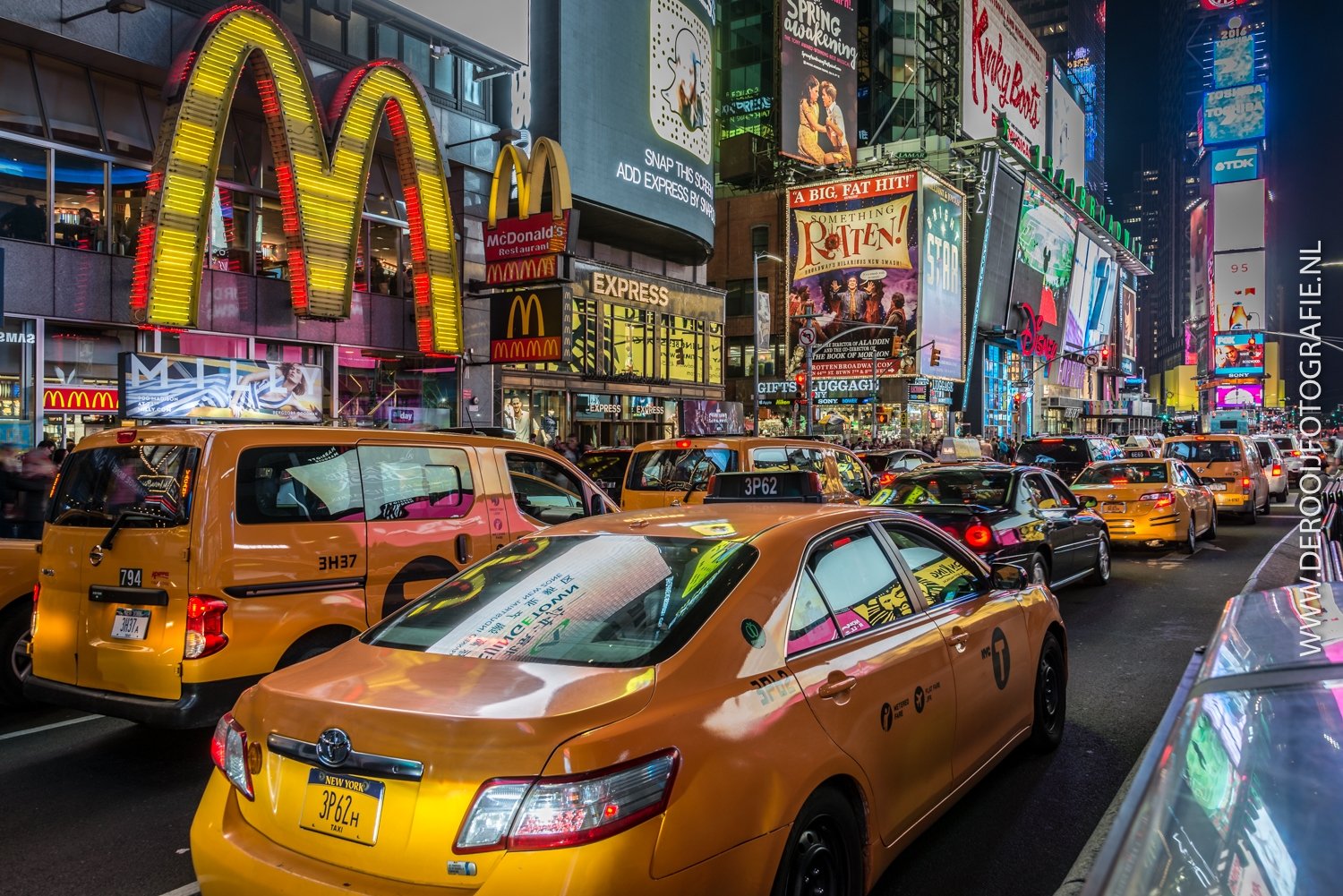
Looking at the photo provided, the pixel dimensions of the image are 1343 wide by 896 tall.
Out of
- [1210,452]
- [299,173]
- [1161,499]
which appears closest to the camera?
[1161,499]

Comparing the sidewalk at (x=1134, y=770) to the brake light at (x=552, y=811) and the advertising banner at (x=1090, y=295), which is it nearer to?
the brake light at (x=552, y=811)

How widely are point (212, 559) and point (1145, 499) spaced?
45.5ft

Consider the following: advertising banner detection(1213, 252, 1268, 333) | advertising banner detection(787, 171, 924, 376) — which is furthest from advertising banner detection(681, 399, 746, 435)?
advertising banner detection(1213, 252, 1268, 333)

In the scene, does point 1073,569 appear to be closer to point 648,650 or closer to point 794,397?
point 648,650

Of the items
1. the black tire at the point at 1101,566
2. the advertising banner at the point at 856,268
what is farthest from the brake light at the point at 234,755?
→ the advertising banner at the point at 856,268

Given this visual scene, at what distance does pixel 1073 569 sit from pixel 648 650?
920 centimetres

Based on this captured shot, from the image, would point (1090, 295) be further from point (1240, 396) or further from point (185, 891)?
point (185, 891)

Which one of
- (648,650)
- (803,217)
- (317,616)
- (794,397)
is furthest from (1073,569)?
(803,217)

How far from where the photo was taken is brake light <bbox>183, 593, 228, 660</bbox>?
5375mm

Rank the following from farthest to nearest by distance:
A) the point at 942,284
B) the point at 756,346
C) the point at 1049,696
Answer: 1. the point at 942,284
2. the point at 756,346
3. the point at 1049,696

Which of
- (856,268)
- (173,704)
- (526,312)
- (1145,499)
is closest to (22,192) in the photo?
(526,312)

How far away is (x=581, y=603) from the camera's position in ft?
11.7

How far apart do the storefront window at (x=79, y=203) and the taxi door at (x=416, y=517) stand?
13.5 m

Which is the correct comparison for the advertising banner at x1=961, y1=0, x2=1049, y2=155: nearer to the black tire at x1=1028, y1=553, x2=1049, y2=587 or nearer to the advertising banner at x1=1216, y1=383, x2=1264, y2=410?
the advertising banner at x1=1216, y1=383, x2=1264, y2=410
